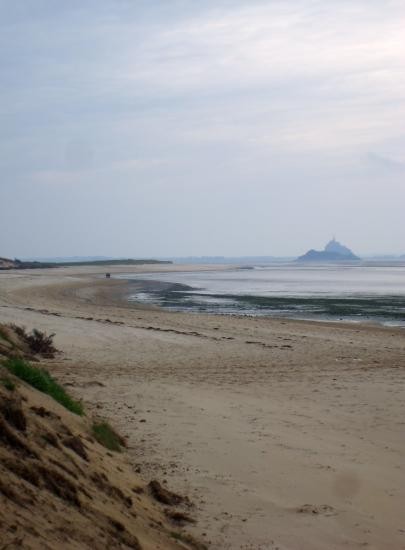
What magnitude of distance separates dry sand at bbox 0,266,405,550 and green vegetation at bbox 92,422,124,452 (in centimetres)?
24

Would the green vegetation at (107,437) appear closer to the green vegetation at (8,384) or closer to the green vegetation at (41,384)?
the green vegetation at (41,384)

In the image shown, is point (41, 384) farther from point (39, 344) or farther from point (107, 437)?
point (39, 344)

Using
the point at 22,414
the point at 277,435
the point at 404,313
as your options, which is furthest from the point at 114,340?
the point at 404,313

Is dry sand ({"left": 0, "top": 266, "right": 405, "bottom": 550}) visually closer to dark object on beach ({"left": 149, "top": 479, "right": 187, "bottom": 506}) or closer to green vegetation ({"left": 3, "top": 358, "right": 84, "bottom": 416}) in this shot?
dark object on beach ({"left": 149, "top": 479, "right": 187, "bottom": 506})

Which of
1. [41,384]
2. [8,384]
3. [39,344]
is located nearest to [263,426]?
[41,384]

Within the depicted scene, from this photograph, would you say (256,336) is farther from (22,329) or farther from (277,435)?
(277,435)

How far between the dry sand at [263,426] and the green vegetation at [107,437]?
24cm

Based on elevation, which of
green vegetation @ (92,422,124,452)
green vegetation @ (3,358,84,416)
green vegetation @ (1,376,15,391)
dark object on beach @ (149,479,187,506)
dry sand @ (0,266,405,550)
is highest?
green vegetation @ (1,376,15,391)

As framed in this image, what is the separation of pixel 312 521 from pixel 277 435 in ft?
8.43

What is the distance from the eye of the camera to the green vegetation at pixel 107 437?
671cm

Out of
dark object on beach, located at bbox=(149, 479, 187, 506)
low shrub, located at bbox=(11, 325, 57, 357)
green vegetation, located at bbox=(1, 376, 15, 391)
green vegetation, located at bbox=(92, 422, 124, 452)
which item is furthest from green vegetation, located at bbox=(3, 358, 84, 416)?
low shrub, located at bbox=(11, 325, 57, 357)

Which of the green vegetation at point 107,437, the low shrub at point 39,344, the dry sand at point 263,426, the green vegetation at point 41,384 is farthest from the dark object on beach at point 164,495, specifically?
the low shrub at point 39,344

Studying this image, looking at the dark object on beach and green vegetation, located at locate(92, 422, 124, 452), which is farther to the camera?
green vegetation, located at locate(92, 422, 124, 452)

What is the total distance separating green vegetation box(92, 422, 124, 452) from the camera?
22.0 ft
